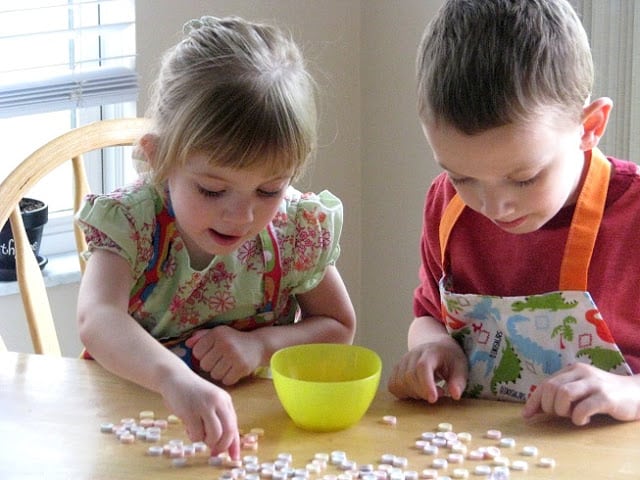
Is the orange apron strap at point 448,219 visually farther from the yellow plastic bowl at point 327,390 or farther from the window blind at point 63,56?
the window blind at point 63,56

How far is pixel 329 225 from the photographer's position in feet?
5.45

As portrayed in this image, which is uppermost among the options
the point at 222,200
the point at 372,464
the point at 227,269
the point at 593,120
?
the point at 593,120

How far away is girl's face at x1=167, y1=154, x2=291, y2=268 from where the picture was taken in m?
1.44

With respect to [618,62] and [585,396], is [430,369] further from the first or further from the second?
[618,62]

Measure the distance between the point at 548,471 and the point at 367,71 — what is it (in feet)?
5.20

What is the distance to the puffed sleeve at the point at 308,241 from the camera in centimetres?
164

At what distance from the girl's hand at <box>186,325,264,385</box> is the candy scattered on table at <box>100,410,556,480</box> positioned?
17 cm

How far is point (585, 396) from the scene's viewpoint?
1.29m

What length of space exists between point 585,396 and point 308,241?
0.50 metres

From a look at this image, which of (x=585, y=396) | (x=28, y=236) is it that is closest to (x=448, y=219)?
(x=585, y=396)

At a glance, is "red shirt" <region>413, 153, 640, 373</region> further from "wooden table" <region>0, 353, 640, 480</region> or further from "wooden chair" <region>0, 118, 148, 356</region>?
"wooden chair" <region>0, 118, 148, 356</region>

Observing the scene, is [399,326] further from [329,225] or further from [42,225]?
[329,225]

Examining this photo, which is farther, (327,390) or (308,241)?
(308,241)

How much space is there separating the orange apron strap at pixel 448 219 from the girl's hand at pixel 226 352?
0.29 metres
